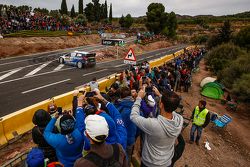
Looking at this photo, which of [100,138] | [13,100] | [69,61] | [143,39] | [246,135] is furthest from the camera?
[143,39]

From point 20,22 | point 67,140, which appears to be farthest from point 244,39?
point 67,140

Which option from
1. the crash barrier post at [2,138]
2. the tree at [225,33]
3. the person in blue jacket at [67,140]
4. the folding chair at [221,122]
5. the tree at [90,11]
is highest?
the tree at [90,11]

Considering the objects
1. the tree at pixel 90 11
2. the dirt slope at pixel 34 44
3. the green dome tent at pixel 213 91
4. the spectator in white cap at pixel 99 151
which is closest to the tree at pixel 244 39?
the green dome tent at pixel 213 91

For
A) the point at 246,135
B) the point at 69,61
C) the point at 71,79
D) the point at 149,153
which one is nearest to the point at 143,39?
the point at 69,61

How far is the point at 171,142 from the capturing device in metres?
3.37

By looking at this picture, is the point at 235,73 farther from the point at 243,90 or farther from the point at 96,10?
the point at 96,10

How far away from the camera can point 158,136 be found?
10.5 feet

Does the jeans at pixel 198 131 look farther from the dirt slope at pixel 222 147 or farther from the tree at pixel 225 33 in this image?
the tree at pixel 225 33

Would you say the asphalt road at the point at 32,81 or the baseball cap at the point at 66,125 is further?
the asphalt road at the point at 32,81

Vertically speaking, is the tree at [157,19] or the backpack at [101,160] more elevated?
the tree at [157,19]

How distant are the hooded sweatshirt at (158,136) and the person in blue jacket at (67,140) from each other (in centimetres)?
85

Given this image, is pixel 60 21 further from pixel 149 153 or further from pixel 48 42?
pixel 149 153

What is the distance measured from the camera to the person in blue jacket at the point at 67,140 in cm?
300

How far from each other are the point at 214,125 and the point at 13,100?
33.2 ft
